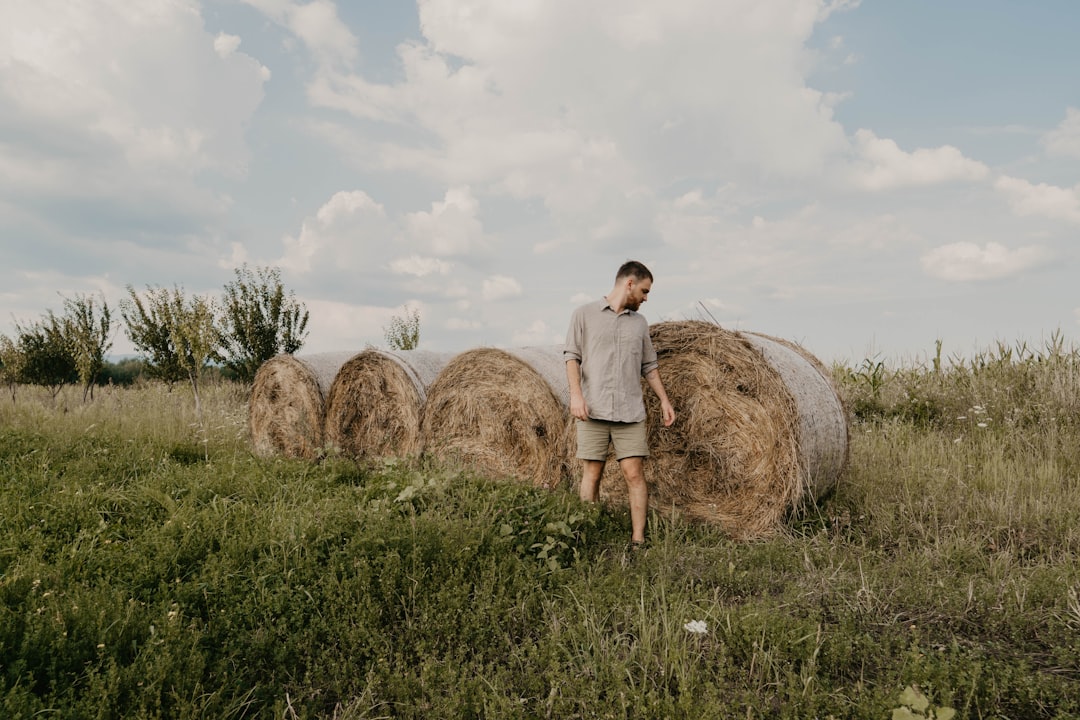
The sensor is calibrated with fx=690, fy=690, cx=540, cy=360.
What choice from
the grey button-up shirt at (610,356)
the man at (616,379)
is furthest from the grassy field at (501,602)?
the grey button-up shirt at (610,356)

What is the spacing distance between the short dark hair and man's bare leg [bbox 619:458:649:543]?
158cm

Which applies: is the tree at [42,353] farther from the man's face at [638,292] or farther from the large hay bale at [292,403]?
the man's face at [638,292]

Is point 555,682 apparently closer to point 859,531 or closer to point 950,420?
point 859,531

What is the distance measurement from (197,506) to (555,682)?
151 inches

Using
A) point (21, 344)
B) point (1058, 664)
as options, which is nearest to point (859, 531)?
point (1058, 664)

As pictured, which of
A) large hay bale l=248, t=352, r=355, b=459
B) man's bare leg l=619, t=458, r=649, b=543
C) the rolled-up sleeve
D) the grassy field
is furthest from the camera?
large hay bale l=248, t=352, r=355, b=459

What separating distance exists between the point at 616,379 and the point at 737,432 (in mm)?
1214

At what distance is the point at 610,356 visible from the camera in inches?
233

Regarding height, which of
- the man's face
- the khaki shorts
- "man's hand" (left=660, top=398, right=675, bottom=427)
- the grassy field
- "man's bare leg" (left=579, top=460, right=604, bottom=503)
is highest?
the man's face

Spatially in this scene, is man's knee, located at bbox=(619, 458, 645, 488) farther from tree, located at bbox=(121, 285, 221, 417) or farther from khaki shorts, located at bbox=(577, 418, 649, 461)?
tree, located at bbox=(121, 285, 221, 417)

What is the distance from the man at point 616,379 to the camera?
5887 millimetres

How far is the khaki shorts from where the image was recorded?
5926mm

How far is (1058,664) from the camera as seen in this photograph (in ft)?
11.5

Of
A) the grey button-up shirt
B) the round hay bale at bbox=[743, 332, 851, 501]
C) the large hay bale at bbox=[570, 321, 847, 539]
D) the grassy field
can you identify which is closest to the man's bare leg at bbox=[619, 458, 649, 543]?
the grassy field
